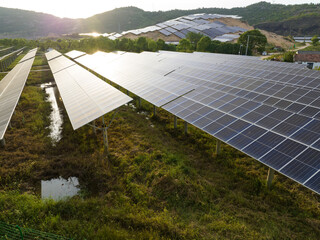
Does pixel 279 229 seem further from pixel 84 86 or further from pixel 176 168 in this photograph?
pixel 84 86

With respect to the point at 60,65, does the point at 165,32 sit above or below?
above

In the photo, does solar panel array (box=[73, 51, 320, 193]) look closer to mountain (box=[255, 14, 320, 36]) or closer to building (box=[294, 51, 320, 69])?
building (box=[294, 51, 320, 69])

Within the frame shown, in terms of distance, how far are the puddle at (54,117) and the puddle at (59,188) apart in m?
5.71

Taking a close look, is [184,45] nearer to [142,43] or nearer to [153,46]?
[153,46]

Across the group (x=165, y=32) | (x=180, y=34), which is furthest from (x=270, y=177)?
(x=165, y=32)

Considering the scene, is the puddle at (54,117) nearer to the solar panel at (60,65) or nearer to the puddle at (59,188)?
the solar panel at (60,65)

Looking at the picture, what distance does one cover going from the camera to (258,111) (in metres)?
15.5

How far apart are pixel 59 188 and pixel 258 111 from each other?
49.9 ft

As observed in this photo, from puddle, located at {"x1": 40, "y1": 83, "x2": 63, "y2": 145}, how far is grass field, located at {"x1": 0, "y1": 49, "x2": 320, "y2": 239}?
0.84 metres

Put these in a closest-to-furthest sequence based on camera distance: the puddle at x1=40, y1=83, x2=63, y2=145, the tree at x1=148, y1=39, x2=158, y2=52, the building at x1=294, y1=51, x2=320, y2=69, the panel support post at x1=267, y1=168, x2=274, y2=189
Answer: the panel support post at x1=267, y1=168, x2=274, y2=189, the puddle at x1=40, y1=83, x2=63, y2=145, the building at x1=294, y1=51, x2=320, y2=69, the tree at x1=148, y1=39, x2=158, y2=52

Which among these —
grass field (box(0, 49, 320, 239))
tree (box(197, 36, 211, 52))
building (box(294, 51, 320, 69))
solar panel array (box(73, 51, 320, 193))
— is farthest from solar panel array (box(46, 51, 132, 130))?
tree (box(197, 36, 211, 52))

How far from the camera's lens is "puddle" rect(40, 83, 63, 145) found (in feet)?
68.1

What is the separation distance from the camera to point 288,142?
474 inches

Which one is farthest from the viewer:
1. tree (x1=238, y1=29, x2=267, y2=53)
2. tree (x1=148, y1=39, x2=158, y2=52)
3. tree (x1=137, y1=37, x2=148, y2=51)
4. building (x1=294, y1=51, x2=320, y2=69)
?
tree (x1=137, y1=37, x2=148, y2=51)
